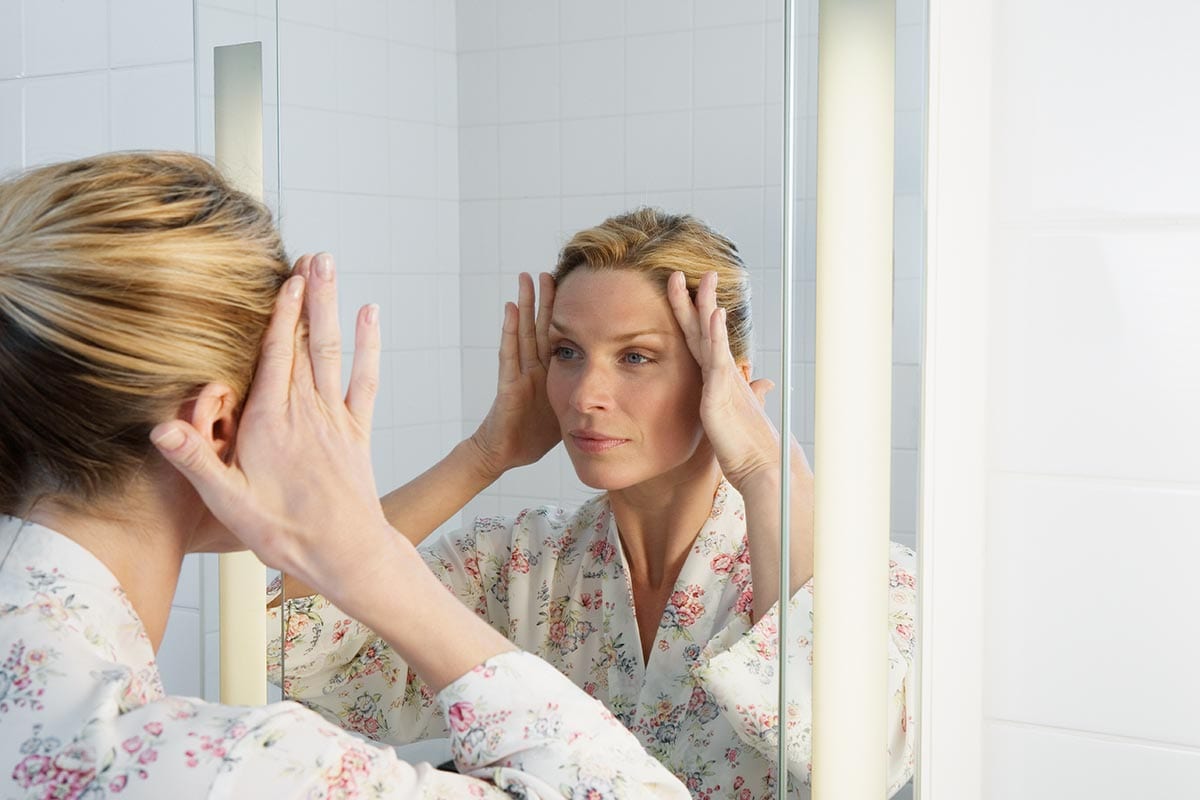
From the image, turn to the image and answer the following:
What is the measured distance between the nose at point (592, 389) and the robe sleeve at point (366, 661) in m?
0.13

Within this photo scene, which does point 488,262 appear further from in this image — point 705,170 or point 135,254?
point 135,254

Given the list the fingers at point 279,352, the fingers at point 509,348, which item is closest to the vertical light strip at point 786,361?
the fingers at point 509,348

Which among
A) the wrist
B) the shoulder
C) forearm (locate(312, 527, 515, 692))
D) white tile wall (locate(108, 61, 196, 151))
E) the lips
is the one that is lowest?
forearm (locate(312, 527, 515, 692))

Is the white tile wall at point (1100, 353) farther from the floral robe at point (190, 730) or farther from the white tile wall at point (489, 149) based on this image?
the floral robe at point (190, 730)

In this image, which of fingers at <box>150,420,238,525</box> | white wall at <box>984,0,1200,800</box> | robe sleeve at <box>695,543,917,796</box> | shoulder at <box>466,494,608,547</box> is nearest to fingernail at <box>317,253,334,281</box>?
fingers at <box>150,420,238,525</box>

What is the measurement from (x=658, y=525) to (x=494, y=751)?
211 mm

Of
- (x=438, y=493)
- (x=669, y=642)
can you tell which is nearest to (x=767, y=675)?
(x=669, y=642)

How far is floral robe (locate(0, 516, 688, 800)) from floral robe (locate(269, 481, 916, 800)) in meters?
0.09

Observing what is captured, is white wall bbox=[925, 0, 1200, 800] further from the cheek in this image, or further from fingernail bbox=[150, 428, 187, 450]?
fingernail bbox=[150, 428, 187, 450]

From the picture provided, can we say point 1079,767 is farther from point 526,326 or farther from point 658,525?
point 526,326

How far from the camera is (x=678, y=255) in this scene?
2.82 ft

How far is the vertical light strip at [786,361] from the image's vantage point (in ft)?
2.72

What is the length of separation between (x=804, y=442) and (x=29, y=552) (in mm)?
508

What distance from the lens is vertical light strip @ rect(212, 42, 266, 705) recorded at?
110cm
